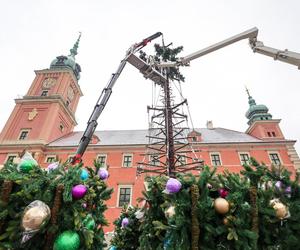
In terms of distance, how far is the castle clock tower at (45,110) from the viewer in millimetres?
23672

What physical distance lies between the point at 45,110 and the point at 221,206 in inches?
1092

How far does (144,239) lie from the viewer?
2762 mm

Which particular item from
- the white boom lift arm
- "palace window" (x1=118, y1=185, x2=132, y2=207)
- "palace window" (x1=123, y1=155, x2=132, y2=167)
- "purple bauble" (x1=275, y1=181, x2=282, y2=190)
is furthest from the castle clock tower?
"purple bauble" (x1=275, y1=181, x2=282, y2=190)

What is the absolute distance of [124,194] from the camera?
754 inches

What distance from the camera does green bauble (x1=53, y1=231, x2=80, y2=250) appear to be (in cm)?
217

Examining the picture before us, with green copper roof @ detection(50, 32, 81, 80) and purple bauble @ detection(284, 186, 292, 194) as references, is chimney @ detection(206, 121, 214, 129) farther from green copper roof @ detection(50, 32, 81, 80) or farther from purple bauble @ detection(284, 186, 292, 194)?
purple bauble @ detection(284, 186, 292, 194)

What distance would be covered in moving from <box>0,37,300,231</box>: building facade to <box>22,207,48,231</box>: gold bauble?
17.3m

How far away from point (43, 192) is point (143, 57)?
33.7 ft

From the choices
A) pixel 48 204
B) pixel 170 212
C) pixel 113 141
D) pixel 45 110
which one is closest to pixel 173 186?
pixel 170 212

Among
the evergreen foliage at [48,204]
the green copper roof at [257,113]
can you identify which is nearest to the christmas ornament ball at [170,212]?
the evergreen foliage at [48,204]

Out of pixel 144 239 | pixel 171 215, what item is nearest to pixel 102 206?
pixel 144 239

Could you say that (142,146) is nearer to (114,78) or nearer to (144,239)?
(114,78)

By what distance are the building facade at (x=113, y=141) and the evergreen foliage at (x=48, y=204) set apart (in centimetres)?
1698

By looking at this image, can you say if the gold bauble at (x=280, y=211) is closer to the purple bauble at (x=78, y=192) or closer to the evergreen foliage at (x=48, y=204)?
the evergreen foliage at (x=48, y=204)
